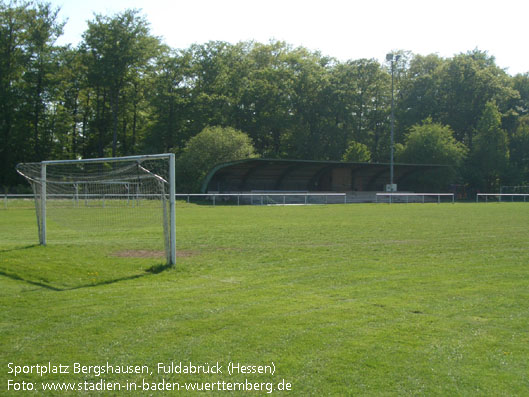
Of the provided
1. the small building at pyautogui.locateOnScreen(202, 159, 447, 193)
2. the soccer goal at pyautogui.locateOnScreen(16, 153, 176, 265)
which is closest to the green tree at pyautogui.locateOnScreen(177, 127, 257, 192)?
the small building at pyautogui.locateOnScreen(202, 159, 447, 193)

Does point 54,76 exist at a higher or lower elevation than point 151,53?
lower

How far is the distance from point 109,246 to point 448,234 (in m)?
10.4

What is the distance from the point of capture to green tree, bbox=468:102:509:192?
2259 inches

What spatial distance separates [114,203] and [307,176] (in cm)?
2663

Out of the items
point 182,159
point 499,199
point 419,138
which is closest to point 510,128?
point 419,138

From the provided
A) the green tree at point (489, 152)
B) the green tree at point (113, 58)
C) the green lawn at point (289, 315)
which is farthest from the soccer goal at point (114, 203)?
the green tree at point (489, 152)

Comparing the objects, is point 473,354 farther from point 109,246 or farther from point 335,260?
point 109,246

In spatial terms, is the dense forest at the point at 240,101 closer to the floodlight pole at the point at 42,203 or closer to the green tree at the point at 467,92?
the green tree at the point at 467,92

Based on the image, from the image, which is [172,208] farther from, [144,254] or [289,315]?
[289,315]

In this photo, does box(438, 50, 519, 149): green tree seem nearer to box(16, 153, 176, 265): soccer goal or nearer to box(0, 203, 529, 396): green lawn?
box(16, 153, 176, 265): soccer goal

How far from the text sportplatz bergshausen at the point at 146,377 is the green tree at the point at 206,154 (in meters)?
39.7

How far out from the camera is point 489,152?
57.4 metres

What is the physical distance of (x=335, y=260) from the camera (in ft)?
35.6

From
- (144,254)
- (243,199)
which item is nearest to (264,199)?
(243,199)
